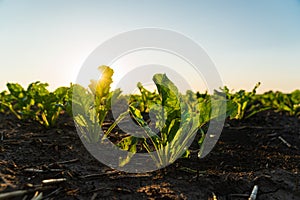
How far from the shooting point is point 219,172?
257 cm

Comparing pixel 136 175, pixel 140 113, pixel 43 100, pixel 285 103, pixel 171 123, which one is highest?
pixel 285 103

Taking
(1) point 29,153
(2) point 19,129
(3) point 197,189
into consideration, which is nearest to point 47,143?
(1) point 29,153

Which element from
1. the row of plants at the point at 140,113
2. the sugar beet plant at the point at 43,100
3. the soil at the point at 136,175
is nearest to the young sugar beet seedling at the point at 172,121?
the row of plants at the point at 140,113

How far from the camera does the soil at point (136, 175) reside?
2.08m

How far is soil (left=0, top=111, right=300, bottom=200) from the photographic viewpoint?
208cm

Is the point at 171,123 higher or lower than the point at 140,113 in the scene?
lower

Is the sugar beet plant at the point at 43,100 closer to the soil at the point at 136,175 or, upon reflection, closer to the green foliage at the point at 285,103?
the soil at the point at 136,175

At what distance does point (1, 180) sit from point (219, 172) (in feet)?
5.29

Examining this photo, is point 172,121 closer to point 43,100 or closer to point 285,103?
point 43,100

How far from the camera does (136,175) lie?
2.38 metres

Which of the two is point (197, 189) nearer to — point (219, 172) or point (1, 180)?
point (219, 172)

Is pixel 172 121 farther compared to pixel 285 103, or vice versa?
pixel 285 103

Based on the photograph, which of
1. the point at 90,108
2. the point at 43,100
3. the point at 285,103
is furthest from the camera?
the point at 285,103

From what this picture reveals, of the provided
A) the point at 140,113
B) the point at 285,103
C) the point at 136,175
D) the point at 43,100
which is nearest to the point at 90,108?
the point at 140,113
